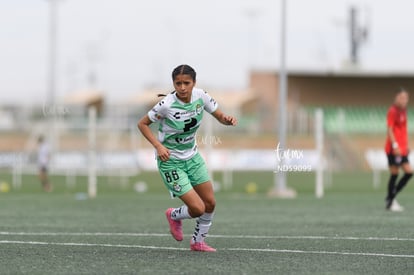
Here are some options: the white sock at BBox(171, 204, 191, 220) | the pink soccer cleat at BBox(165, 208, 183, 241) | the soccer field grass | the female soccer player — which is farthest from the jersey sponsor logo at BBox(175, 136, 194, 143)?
the soccer field grass

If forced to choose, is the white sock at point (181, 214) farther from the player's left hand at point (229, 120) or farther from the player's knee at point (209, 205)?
the player's left hand at point (229, 120)

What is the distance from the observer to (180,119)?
10.8 metres

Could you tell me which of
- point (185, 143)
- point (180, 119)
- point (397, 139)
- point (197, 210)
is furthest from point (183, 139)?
point (397, 139)

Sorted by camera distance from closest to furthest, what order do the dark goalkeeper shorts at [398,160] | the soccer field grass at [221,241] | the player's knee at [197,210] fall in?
the soccer field grass at [221,241] → the player's knee at [197,210] → the dark goalkeeper shorts at [398,160]

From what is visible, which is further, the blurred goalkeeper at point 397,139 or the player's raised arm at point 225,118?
the blurred goalkeeper at point 397,139

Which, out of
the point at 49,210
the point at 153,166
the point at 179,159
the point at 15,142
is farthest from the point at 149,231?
the point at 15,142

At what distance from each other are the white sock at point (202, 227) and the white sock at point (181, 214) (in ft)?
0.47

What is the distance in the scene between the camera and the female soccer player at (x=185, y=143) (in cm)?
1084

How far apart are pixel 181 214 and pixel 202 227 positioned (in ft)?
1.01

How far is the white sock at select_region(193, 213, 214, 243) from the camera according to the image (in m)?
11.3

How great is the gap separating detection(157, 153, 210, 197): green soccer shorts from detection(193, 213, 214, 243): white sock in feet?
1.37

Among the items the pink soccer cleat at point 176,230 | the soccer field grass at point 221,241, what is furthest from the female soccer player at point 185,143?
the soccer field grass at point 221,241

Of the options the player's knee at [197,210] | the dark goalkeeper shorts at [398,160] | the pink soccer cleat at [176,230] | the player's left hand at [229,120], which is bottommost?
the pink soccer cleat at [176,230]

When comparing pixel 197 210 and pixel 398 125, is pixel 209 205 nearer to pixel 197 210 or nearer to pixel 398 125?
pixel 197 210
